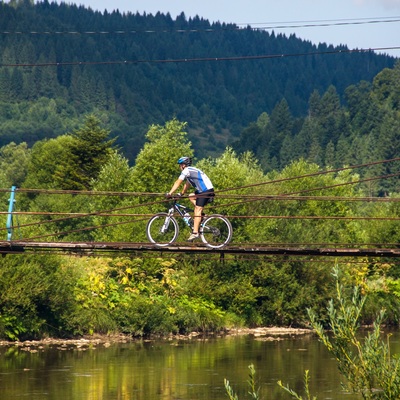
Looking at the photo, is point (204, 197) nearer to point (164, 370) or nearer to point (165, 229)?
point (165, 229)

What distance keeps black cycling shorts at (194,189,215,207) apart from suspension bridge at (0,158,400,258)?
0.94 ft

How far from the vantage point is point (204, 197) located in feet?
76.0

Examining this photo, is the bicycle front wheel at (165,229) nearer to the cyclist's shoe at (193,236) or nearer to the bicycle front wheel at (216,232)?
the cyclist's shoe at (193,236)

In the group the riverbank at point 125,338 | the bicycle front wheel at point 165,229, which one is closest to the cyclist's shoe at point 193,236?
the bicycle front wheel at point 165,229

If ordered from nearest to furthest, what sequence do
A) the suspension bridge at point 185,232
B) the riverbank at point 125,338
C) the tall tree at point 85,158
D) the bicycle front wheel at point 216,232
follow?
the suspension bridge at point 185,232 < the bicycle front wheel at point 216,232 < the riverbank at point 125,338 < the tall tree at point 85,158

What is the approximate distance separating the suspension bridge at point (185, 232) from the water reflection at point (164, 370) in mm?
3969

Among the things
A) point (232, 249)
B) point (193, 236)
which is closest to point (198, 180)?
point (193, 236)

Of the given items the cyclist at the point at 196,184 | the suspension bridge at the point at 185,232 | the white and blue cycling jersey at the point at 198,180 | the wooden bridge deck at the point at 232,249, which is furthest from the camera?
the white and blue cycling jersey at the point at 198,180

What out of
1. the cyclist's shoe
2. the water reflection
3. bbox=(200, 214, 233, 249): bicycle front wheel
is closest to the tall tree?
the water reflection

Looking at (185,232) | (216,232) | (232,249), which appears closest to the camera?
(232,249)

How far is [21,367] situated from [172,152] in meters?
32.1

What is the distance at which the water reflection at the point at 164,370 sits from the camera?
32.8 meters

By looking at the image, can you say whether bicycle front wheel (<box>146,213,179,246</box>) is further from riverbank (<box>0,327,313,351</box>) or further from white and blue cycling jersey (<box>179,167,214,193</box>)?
riverbank (<box>0,327,313,351</box>)

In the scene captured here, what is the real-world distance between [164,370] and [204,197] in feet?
49.9
